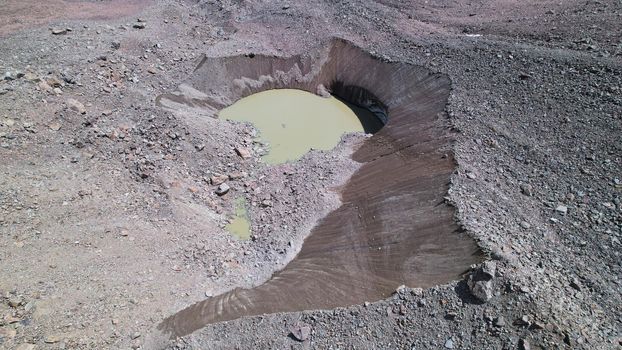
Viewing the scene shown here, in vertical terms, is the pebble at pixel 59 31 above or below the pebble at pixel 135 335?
above

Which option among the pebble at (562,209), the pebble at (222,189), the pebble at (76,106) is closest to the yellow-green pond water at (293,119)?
the pebble at (222,189)

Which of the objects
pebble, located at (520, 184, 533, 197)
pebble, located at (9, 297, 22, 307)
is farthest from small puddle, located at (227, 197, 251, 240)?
pebble, located at (520, 184, 533, 197)

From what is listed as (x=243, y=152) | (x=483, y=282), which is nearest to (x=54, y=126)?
(x=243, y=152)

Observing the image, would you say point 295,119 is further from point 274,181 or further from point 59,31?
point 59,31

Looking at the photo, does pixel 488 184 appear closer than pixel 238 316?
No

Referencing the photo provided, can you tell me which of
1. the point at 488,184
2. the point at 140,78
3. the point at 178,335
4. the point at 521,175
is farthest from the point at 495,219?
the point at 140,78

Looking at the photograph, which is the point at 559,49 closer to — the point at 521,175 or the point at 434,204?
the point at 521,175

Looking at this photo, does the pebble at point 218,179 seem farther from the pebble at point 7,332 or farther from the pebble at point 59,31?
the pebble at point 59,31

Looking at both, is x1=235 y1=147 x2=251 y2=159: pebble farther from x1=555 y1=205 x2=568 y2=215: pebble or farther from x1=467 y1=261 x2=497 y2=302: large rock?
x1=555 y1=205 x2=568 y2=215: pebble
